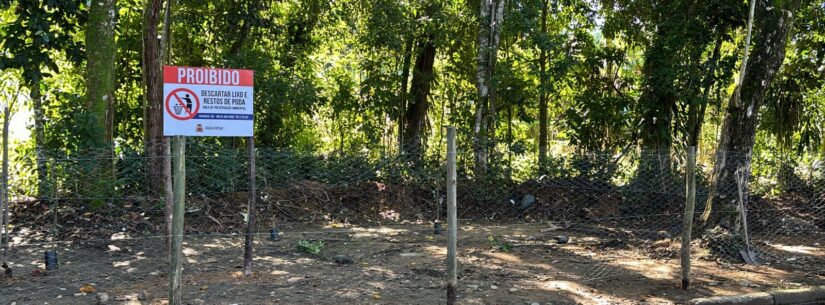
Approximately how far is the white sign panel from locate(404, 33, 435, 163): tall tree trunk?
766 centimetres

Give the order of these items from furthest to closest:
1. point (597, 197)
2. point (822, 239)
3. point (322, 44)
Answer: point (322, 44), point (597, 197), point (822, 239)

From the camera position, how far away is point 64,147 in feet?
29.3

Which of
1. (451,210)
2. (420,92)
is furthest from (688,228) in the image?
(420,92)

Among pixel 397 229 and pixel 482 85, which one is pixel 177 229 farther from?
pixel 482 85

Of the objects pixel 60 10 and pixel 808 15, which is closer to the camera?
pixel 60 10

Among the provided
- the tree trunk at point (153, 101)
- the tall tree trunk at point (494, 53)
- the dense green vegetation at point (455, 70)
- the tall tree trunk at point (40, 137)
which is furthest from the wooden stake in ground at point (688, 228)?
the tall tree trunk at point (40, 137)

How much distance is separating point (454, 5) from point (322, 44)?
324 centimetres

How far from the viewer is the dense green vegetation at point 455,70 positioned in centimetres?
989

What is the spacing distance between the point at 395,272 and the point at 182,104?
117 inches

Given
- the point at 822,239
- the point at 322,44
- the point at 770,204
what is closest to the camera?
the point at 822,239

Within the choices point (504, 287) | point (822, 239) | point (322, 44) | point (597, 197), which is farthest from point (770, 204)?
point (322, 44)

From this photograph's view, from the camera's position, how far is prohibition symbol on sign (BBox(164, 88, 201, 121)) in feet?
15.4

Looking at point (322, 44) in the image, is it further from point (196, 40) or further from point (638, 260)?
point (638, 260)

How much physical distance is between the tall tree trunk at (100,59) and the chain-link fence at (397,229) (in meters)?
0.67
